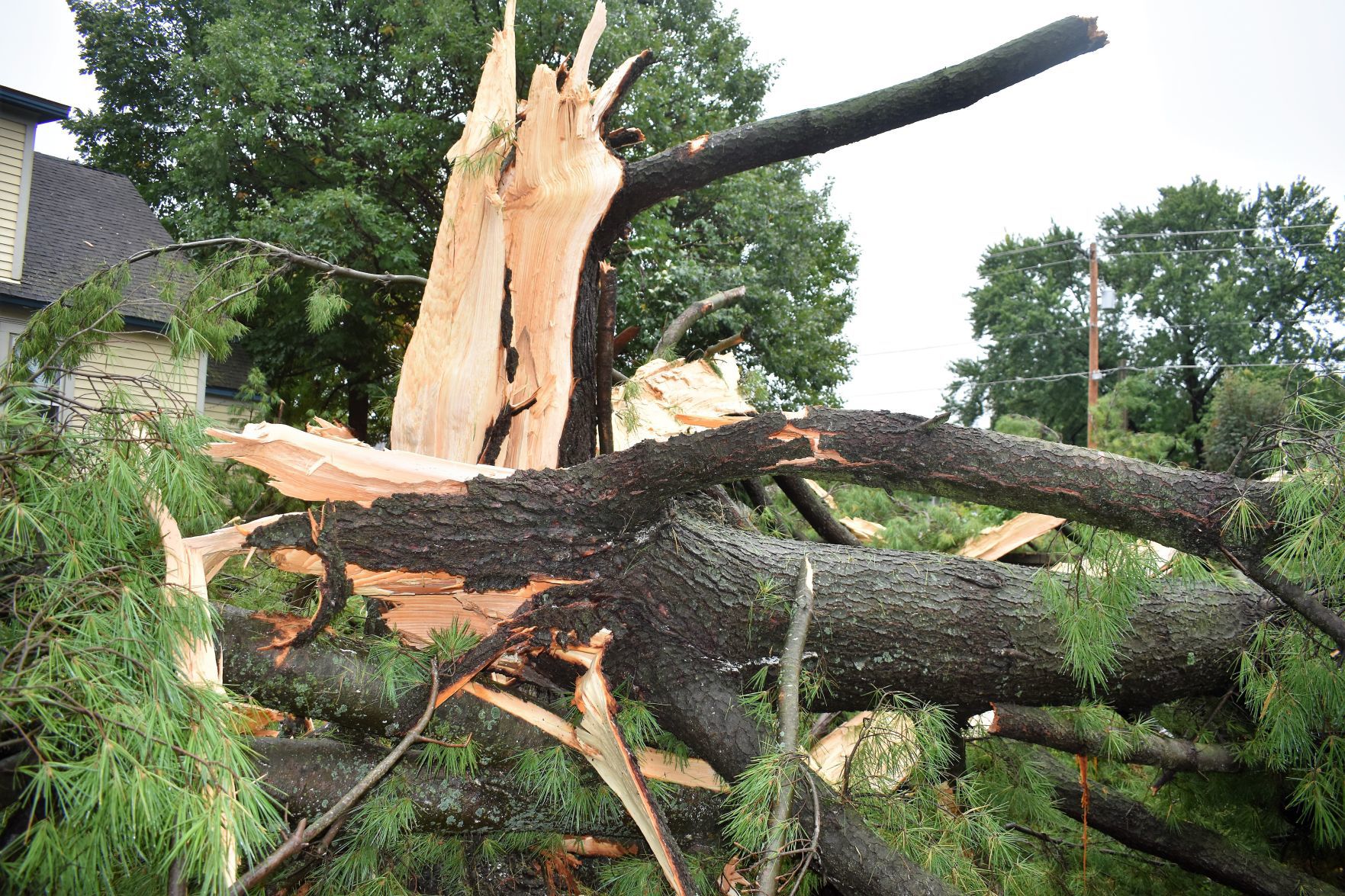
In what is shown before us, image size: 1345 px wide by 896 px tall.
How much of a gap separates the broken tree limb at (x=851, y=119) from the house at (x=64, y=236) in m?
4.62

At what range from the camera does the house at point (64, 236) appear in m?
7.38

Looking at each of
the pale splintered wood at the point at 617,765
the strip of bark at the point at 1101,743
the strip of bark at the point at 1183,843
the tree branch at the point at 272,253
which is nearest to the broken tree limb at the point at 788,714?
the pale splintered wood at the point at 617,765

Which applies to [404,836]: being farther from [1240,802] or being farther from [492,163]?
[1240,802]

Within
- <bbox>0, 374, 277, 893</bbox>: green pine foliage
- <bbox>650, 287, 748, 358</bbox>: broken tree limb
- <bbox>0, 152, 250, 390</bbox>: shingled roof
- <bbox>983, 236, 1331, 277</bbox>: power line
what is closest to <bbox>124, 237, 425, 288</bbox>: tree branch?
<bbox>650, 287, 748, 358</bbox>: broken tree limb

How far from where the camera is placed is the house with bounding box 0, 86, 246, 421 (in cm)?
738

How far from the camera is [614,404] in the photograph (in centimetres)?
371

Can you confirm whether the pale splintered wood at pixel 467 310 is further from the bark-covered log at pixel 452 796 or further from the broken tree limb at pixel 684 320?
the broken tree limb at pixel 684 320

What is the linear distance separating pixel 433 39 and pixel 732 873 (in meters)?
10.4

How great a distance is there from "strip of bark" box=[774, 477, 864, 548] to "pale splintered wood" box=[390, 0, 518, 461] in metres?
1.33

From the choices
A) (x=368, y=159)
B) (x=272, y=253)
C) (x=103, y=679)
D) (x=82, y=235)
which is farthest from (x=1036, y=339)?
(x=103, y=679)

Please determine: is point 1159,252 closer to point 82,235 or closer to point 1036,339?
point 1036,339

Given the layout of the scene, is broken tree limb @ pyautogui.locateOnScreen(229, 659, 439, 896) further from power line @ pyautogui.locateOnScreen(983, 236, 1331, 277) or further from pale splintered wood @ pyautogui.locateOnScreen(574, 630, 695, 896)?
power line @ pyautogui.locateOnScreen(983, 236, 1331, 277)

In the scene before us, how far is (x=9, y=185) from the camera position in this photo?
7449 mm

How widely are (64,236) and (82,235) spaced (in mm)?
188
